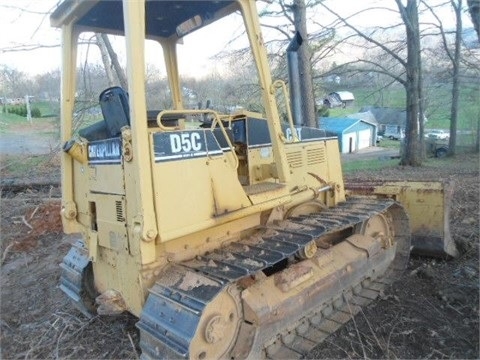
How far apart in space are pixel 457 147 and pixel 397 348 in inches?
943

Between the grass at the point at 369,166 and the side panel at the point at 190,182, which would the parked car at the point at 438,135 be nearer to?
the grass at the point at 369,166

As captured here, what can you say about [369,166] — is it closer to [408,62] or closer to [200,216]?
[408,62]

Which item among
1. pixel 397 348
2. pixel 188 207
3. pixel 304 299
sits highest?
pixel 188 207

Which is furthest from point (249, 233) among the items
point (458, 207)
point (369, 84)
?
point (369, 84)

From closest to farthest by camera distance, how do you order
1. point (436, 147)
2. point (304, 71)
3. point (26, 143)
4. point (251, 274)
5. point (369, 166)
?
point (251, 274) < point (304, 71) < point (369, 166) < point (26, 143) < point (436, 147)

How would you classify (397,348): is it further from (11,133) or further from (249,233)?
(11,133)

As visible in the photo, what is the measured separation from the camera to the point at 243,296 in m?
2.97

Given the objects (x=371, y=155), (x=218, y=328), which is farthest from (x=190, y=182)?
(x=371, y=155)

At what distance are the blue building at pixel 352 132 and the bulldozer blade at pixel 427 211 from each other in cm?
3492

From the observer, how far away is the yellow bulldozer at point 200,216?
2625mm

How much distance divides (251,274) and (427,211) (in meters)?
3.37

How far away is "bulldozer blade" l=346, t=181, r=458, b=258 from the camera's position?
5039 mm

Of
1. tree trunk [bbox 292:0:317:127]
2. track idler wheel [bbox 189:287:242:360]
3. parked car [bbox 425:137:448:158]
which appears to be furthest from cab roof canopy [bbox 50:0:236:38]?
parked car [bbox 425:137:448:158]

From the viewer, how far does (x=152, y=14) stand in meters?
3.57
